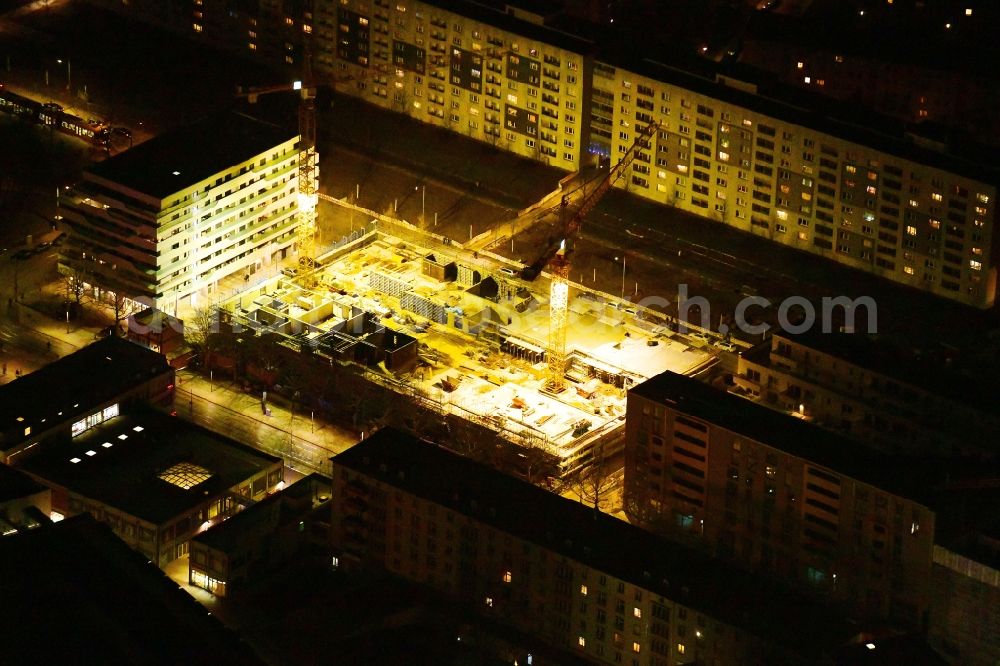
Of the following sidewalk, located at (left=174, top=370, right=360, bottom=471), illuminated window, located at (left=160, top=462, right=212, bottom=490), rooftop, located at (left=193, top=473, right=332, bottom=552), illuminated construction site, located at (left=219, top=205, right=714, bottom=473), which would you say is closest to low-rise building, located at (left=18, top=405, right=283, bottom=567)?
illuminated window, located at (left=160, top=462, right=212, bottom=490)

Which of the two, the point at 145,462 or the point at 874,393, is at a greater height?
the point at 874,393

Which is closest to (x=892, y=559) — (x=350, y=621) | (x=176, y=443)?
(x=350, y=621)

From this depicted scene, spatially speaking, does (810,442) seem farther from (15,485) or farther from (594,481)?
(15,485)

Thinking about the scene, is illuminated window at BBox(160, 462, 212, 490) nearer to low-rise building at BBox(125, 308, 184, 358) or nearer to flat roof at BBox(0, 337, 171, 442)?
flat roof at BBox(0, 337, 171, 442)

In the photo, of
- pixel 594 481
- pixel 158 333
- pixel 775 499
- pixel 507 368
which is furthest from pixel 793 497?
pixel 158 333

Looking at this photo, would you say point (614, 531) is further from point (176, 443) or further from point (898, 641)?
point (176, 443)
